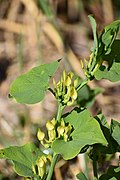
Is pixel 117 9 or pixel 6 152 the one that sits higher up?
pixel 6 152

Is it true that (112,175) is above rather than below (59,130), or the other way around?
below

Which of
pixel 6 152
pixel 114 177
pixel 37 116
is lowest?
pixel 37 116

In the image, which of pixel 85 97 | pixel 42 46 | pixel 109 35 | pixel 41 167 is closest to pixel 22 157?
pixel 41 167

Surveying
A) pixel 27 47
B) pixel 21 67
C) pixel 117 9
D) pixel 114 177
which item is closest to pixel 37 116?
pixel 21 67

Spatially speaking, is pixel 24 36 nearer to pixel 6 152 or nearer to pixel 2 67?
pixel 2 67

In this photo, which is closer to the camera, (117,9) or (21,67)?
(21,67)

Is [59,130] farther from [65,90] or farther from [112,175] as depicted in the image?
[112,175]
